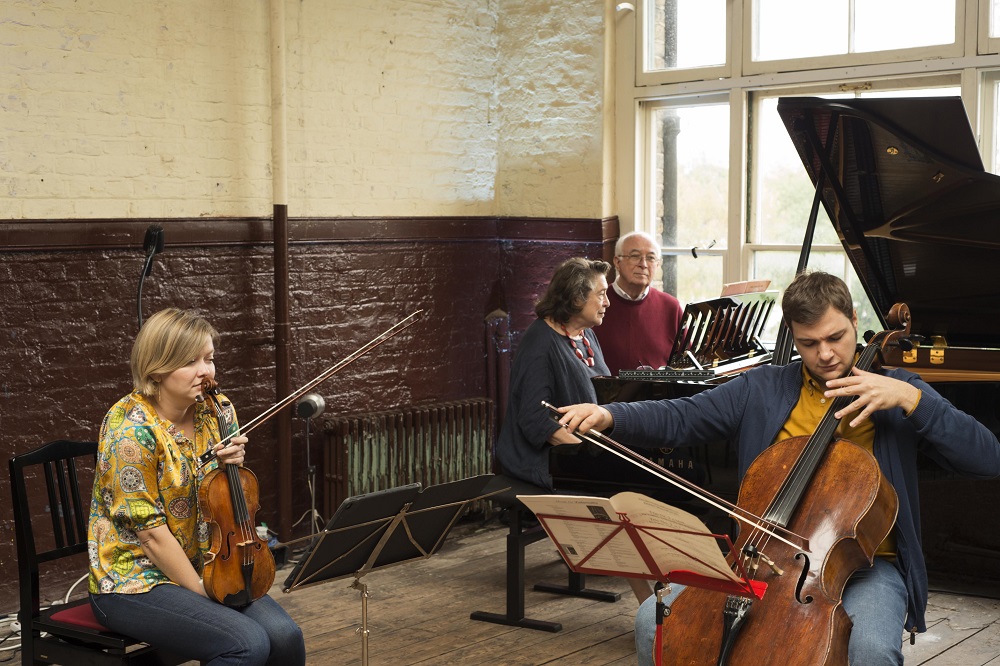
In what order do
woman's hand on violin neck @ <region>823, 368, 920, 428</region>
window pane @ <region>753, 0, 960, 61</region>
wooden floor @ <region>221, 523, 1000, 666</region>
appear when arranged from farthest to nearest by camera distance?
window pane @ <region>753, 0, 960, 61</region>, wooden floor @ <region>221, 523, 1000, 666</region>, woman's hand on violin neck @ <region>823, 368, 920, 428</region>

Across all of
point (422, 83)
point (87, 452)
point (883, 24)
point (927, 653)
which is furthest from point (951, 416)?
point (422, 83)

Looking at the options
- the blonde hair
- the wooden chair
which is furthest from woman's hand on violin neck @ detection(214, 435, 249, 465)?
the wooden chair

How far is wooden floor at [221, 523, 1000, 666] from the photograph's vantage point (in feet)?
12.6

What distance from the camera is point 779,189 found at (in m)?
5.49

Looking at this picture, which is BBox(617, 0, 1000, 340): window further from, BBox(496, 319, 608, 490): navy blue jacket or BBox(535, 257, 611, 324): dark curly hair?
BBox(496, 319, 608, 490): navy blue jacket

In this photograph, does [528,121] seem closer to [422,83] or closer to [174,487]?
[422,83]

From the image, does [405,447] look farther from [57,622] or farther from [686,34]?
[57,622]

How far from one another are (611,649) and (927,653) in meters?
1.08

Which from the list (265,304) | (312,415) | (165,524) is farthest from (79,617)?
(265,304)

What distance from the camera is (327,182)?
5.27 metres

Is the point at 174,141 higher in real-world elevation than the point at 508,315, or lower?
higher

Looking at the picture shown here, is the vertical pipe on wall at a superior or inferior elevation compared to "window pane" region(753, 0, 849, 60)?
inferior

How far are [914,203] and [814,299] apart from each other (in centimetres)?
126

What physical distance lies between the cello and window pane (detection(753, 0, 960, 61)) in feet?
9.53
